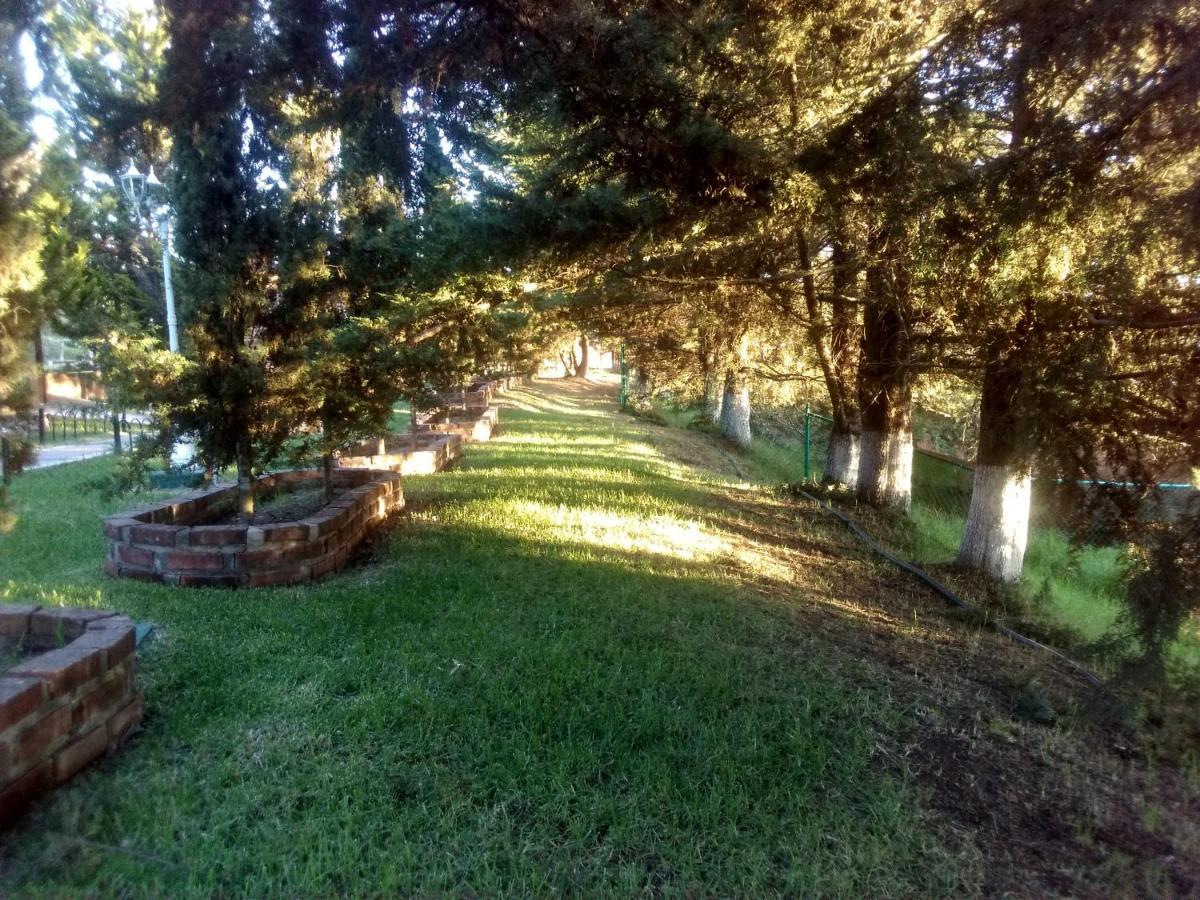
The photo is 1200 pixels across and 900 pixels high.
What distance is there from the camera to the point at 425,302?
23.6ft

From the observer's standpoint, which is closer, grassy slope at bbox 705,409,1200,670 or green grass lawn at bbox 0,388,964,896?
green grass lawn at bbox 0,388,964,896

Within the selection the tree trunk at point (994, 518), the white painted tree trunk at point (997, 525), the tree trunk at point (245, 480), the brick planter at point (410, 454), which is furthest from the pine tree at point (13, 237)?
the white painted tree trunk at point (997, 525)

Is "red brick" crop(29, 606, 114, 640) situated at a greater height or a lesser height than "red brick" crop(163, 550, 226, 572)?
greater

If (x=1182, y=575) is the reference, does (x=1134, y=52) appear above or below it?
above

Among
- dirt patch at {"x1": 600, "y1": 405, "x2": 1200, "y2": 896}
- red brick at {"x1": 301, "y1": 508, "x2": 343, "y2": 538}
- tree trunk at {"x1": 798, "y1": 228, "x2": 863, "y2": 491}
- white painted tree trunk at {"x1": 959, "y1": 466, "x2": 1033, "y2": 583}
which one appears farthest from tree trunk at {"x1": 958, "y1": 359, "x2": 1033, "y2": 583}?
red brick at {"x1": 301, "y1": 508, "x2": 343, "y2": 538}

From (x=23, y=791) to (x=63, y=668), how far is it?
436mm

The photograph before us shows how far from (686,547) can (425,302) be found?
3.31m

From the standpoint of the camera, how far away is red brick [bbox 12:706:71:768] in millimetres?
2986

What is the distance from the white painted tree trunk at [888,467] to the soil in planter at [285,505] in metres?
7.36

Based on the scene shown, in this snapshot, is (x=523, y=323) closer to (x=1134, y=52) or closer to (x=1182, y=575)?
(x=1134, y=52)

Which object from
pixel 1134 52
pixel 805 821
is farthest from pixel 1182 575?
pixel 1134 52

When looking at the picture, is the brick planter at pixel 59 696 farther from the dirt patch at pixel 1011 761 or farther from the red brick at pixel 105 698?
the dirt patch at pixel 1011 761

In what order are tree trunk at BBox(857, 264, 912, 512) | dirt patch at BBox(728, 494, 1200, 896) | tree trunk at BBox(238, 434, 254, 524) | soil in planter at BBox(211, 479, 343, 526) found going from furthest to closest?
tree trunk at BBox(857, 264, 912, 512)
soil in planter at BBox(211, 479, 343, 526)
tree trunk at BBox(238, 434, 254, 524)
dirt patch at BBox(728, 494, 1200, 896)

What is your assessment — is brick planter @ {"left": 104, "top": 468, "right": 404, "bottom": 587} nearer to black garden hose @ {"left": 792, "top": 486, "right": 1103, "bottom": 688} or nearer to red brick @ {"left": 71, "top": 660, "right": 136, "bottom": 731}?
red brick @ {"left": 71, "top": 660, "right": 136, "bottom": 731}
